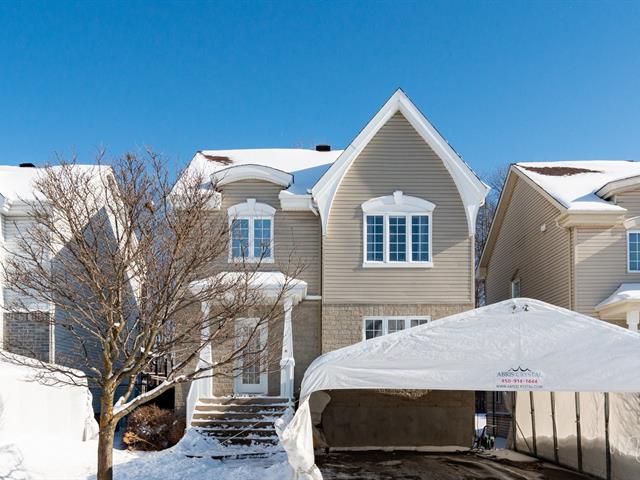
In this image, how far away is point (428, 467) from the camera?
15.3 meters

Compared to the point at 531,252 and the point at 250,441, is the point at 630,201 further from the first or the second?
the point at 250,441

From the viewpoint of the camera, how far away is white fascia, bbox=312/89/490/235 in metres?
17.8

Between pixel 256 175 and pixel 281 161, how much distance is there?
2.73 metres

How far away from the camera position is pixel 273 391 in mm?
17797

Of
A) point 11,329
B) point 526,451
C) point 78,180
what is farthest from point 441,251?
point 11,329

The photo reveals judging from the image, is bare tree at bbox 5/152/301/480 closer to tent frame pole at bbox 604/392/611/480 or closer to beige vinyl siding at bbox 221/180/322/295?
beige vinyl siding at bbox 221/180/322/295

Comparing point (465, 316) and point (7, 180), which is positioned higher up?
point (7, 180)

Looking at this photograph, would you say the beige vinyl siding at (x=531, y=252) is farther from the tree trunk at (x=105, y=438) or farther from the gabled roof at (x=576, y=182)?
the tree trunk at (x=105, y=438)

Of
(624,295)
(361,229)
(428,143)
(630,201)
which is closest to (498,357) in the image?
(361,229)

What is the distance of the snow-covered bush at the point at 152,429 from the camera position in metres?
15.1

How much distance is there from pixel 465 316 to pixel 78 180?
6.81 metres

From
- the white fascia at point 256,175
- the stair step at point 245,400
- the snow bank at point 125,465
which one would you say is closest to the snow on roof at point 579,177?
the white fascia at point 256,175

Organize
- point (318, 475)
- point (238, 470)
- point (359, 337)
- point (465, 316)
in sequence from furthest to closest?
point (359, 337), point (238, 470), point (465, 316), point (318, 475)

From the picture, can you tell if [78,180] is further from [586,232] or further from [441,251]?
[586,232]
